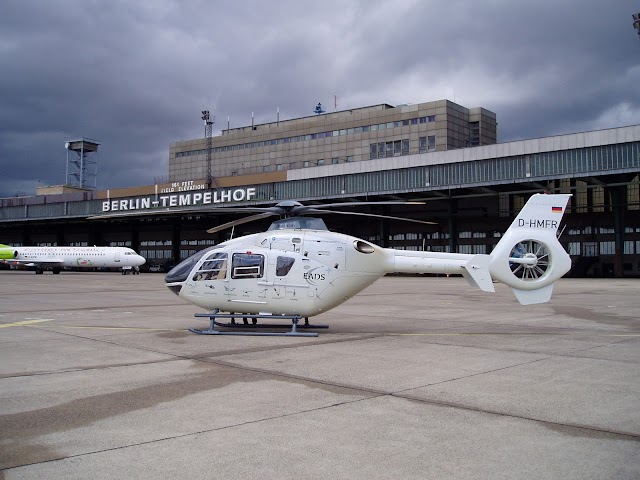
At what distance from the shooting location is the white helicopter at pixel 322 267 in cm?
1348

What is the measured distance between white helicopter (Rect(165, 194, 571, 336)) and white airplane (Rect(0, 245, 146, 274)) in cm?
5088

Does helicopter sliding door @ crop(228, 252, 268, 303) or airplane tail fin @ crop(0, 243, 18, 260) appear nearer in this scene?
helicopter sliding door @ crop(228, 252, 268, 303)

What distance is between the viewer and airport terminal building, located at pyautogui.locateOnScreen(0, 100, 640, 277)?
158 feet

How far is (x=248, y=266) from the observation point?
13602 mm

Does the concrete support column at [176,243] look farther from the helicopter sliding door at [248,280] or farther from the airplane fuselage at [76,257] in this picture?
the helicopter sliding door at [248,280]

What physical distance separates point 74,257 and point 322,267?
56.5m

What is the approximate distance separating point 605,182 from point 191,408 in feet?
172

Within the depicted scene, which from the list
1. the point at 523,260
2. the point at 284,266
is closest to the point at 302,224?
the point at 284,266

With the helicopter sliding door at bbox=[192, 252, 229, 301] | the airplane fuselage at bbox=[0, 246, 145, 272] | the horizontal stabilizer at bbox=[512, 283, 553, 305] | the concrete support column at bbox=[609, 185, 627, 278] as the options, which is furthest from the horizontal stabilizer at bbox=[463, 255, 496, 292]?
the airplane fuselage at bbox=[0, 246, 145, 272]

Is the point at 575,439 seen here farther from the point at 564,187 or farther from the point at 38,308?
the point at 564,187

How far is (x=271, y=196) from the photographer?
6122cm

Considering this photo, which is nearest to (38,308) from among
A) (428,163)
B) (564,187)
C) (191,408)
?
(191,408)

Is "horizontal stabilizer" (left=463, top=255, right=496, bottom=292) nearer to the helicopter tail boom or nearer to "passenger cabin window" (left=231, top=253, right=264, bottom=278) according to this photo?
the helicopter tail boom

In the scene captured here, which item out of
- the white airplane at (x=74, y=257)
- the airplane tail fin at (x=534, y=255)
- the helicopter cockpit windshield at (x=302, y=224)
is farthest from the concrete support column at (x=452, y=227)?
the helicopter cockpit windshield at (x=302, y=224)
